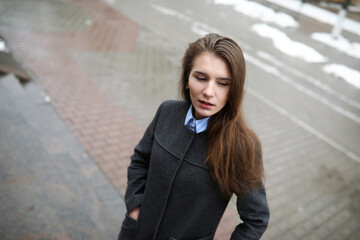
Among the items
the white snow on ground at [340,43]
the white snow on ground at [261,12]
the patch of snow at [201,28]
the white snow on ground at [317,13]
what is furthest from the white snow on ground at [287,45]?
the white snow on ground at [317,13]

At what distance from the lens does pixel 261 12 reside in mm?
15195

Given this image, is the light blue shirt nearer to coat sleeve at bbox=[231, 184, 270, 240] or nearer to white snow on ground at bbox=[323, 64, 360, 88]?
coat sleeve at bbox=[231, 184, 270, 240]

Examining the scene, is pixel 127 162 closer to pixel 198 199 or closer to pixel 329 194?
pixel 198 199

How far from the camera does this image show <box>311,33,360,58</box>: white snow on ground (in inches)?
449

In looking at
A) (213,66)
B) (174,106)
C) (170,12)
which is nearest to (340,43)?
(170,12)

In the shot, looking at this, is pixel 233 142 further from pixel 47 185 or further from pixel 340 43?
Result: pixel 340 43

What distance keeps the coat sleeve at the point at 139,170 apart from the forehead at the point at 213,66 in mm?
522

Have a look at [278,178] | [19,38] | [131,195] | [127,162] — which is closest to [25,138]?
[127,162]

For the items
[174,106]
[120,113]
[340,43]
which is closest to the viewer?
[174,106]

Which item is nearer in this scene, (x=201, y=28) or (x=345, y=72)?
(x=345, y=72)

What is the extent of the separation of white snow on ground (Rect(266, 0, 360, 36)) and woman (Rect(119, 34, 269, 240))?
50.1 feet

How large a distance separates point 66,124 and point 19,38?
4128 mm

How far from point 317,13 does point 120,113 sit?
49.1 feet

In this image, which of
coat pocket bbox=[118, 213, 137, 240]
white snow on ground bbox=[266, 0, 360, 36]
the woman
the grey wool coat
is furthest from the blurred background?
white snow on ground bbox=[266, 0, 360, 36]
